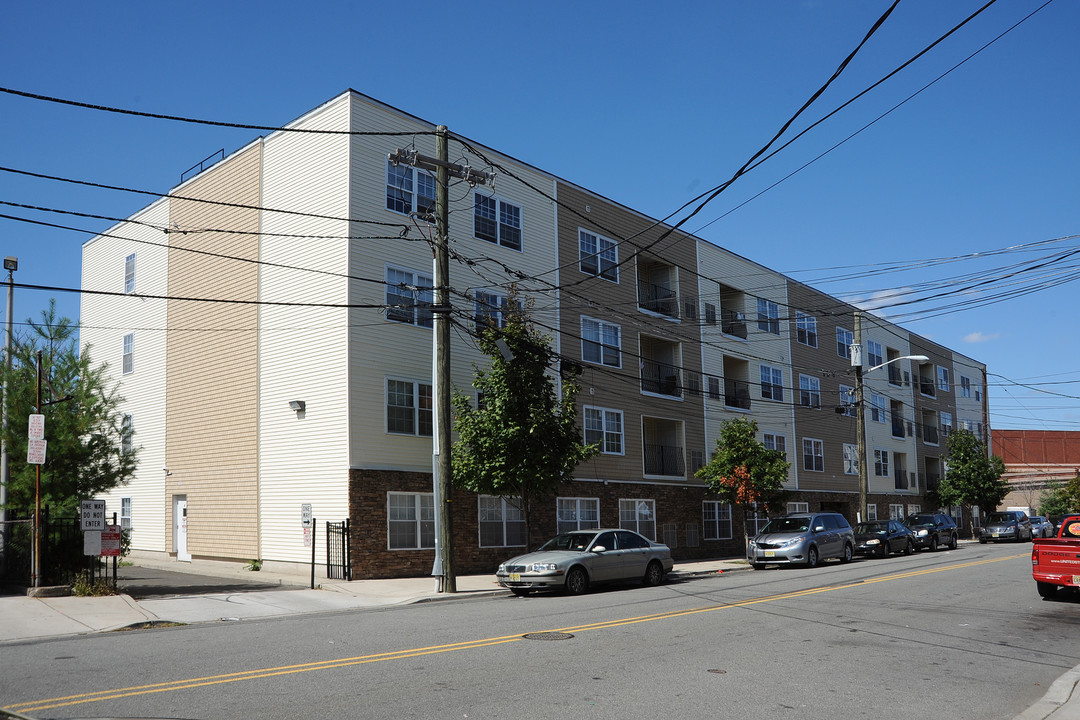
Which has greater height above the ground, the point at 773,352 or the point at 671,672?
the point at 773,352

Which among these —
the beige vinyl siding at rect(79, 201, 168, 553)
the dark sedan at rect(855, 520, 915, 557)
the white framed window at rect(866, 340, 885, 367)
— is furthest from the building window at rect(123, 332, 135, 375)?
the white framed window at rect(866, 340, 885, 367)

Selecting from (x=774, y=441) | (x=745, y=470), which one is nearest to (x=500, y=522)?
(x=745, y=470)

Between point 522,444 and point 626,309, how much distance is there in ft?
39.4

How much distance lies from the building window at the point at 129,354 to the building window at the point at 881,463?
128 feet

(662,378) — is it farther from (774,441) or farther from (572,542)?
(572,542)

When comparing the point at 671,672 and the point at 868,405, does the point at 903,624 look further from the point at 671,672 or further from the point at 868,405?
the point at 868,405

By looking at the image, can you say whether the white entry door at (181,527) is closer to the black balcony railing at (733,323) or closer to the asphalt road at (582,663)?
the asphalt road at (582,663)

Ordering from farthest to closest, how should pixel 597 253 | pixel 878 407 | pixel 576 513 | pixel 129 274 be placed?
pixel 878 407 → pixel 129 274 → pixel 597 253 → pixel 576 513

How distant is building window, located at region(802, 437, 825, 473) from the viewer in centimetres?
4319

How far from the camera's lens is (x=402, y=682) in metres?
8.45

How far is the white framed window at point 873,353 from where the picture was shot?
5144 centimetres

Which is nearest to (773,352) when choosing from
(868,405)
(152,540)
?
(868,405)

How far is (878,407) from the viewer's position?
51188 millimetres

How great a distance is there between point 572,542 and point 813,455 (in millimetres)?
27829
